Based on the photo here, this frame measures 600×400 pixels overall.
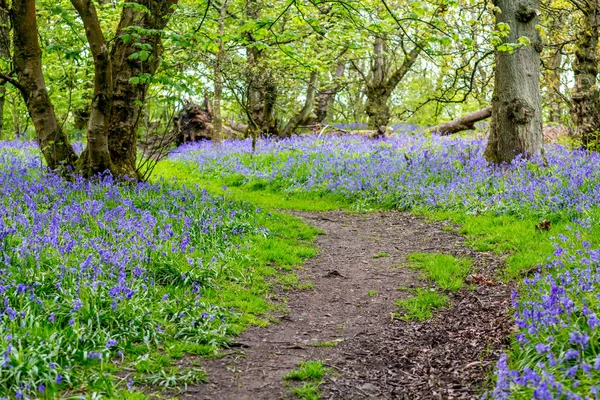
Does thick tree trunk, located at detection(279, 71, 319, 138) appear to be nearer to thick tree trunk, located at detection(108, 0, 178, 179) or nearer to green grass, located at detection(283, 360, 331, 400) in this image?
thick tree trunk, located at detection(108, 0, 178, 179)

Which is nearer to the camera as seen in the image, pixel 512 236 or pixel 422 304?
pixel 422 304

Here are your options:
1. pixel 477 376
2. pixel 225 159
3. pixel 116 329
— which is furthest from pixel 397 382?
pixel 225 159

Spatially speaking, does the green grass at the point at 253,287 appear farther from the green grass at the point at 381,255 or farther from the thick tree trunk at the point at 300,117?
the thick tree trunk at the point at 300,117

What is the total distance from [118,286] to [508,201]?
765cm

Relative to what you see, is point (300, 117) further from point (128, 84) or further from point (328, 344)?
point (328, 344)

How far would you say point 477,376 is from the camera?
15.1ft

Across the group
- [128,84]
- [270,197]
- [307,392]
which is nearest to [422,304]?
[307,392]

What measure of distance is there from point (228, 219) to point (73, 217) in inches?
105

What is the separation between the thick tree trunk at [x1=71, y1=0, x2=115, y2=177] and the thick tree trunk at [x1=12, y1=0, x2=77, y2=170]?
577 millimetres

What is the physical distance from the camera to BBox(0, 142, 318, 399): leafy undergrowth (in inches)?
170

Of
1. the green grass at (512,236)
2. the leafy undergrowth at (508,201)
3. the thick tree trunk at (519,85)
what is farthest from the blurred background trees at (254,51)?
the green grass at (512,236)

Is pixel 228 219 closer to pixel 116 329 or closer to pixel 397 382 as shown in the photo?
pixel 116 329

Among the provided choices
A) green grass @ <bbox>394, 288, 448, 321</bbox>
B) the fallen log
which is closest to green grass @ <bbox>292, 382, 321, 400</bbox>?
green grass @ <bbox>394, 288, 448, 321</bbox>

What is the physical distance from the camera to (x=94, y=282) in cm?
520
